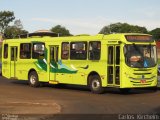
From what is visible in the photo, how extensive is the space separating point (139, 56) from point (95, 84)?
2488 mm

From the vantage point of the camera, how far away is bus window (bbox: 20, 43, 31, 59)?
91.1 feet

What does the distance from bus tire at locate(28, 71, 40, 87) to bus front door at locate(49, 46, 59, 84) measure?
1.33 metres

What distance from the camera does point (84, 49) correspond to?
77.9 feet

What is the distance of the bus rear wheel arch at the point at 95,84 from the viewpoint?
2253cm

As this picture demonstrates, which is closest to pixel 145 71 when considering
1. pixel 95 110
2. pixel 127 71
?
pixel 127 71

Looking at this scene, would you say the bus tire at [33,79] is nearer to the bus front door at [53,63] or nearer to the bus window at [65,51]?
the bus front door at [53,63]

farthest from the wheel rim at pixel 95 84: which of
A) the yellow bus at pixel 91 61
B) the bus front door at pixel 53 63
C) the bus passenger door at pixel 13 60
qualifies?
the bus passenger door at pixel 13 60

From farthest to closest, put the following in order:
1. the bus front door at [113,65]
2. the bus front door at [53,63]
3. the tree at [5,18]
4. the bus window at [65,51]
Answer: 1. the tree at [5,18]
2. the bus front door at [53,63]
3. the bus window at [65,51]
4. the bus front door at [113,65]

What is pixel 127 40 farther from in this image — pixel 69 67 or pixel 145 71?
pixel 69 67

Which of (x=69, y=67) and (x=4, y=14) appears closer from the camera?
(x=69, y=67)

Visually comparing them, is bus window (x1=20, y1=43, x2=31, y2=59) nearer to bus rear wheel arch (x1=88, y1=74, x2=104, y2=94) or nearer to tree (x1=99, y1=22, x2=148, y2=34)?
bus rear wheel arch (x1=88, y1=74, x2=104, y2=94)

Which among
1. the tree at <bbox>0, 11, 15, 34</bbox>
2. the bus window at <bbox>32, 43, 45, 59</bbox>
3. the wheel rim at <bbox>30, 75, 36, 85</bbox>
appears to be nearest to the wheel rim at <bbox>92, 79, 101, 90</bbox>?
the bus window at <bbox>32, 43, 45, 59</bbox>

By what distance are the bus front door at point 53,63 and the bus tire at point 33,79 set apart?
4.36ft

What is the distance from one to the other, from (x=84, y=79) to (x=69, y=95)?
5.83ft
